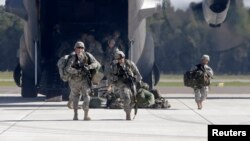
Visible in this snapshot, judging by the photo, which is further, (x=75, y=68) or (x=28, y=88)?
(x=28, y=88)

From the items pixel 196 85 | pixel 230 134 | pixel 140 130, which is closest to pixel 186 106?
pixel 196 85

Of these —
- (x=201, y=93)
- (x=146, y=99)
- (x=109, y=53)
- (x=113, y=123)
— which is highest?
(x=109, y=53)

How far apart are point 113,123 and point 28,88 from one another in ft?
41.4

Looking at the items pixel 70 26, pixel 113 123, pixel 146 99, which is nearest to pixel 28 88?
pixel 70 26

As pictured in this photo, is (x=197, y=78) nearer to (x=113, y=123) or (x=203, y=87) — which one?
(x=203, y=87)

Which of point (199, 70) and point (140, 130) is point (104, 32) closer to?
point (199, 70)

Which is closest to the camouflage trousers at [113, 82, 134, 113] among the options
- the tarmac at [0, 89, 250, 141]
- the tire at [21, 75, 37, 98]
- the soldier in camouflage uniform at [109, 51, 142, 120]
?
the soldier in camouflage uniform at [109, 51, 142, 120]

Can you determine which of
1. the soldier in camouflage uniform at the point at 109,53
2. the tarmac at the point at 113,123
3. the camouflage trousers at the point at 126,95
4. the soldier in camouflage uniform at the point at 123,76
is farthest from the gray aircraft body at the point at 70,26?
the camouflage trousers at the point at 126,95

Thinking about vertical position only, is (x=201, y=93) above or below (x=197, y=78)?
below

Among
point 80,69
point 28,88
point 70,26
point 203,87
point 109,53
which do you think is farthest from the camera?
point 28,88

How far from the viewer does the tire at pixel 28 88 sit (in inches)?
1187

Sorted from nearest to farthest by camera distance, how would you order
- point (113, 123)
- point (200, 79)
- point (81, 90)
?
1. point (113, 123)
2. point (81, 90)
3. point (200, 79)

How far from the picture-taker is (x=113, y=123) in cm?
1841

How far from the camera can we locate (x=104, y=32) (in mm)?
28438
